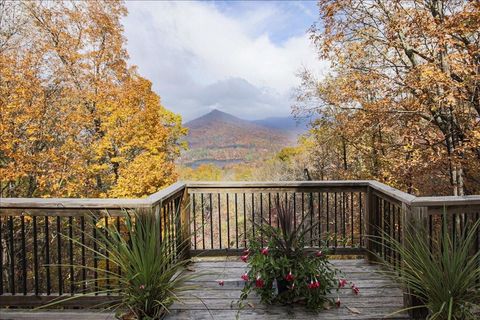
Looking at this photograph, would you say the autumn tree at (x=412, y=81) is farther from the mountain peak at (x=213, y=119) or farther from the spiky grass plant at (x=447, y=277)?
the mountain peak at (x=213, y=119)

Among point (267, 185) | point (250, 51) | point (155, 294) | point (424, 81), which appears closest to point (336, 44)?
point (424, 81)

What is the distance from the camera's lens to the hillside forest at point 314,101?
24.5 ft

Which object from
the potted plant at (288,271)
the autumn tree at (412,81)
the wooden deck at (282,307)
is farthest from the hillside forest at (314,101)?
the potted plant at (288,271)

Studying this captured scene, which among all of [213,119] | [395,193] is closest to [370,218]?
[395,193]

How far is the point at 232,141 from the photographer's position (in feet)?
93.9

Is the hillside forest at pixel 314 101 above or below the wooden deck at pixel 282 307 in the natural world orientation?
above

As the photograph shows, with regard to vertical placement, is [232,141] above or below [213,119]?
below

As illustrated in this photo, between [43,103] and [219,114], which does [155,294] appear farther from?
[219,114]

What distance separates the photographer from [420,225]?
2658 mm

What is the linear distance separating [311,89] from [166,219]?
9.76 m

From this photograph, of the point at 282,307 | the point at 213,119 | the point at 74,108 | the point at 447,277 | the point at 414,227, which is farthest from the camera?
the point at 213,119

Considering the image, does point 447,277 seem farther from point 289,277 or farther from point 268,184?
point 268,184

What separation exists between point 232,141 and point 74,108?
58.4 feet

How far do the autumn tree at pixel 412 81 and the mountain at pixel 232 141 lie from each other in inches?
509
